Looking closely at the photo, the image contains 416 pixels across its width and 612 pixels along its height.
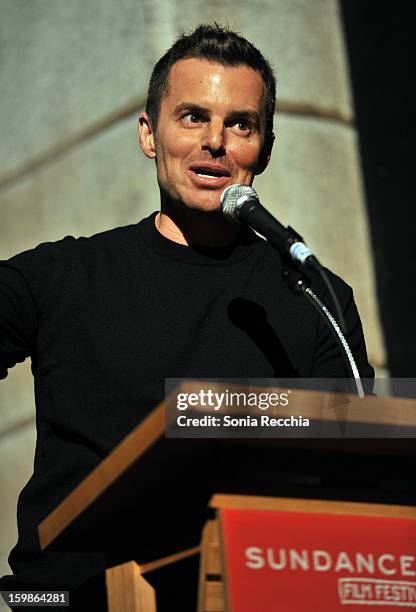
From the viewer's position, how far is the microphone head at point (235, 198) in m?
2.49

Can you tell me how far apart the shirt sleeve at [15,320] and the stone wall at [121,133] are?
205cm

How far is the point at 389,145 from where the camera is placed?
17.1 feet

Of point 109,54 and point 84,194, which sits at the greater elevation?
point 109,54

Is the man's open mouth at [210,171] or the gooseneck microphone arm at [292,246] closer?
the gooseneck microphone arm at [292,246]

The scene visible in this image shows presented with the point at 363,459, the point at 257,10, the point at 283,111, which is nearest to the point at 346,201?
the point at 283,111

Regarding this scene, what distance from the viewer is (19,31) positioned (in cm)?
545

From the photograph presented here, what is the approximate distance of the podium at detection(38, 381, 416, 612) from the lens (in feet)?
6.01

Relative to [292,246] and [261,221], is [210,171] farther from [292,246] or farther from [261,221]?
[292,246]

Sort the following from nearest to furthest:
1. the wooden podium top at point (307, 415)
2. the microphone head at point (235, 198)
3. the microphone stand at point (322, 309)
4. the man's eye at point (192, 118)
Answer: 1. the wooden podium top at point (307, 415)
2. the microphone stand at point (322, 309)
3. the microphone head at point (235, 198)
4. the man's eye at point (192, 118)

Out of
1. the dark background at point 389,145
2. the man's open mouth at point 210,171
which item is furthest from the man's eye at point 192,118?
the dark background at point 389,145

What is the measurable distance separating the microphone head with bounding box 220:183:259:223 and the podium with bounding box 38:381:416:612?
71 centimetres

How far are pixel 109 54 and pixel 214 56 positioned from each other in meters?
2.13

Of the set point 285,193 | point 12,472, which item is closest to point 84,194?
point 285,193

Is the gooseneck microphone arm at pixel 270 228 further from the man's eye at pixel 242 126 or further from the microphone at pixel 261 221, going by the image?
the man's eye at pixel 242 126
